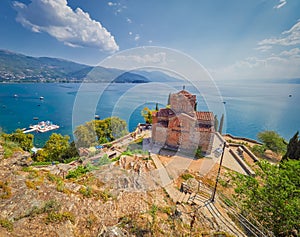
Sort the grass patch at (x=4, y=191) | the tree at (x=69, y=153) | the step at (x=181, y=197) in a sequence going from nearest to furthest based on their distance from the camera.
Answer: the grass patch at (x=4, y=191), the step at (x=181, y=197), the tree at (x=69, y=153)

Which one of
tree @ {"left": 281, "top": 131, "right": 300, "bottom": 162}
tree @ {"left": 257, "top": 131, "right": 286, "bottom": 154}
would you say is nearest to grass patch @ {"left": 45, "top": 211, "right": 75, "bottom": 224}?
tree @ {"left": 281, "top": 131, "right": 300, "bottom": 162}

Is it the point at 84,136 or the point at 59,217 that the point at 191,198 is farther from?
the point at 84,136

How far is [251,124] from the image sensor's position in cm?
4584

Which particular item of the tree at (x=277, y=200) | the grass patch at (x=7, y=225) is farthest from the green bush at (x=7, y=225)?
the tree at (x=277, y=200)

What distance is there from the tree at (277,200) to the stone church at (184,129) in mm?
8762

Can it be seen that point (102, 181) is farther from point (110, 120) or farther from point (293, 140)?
point (293, 140)

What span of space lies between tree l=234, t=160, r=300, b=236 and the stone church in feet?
28.7

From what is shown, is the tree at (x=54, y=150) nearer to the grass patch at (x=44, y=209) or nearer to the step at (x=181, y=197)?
the grass patch at (x=44, y=209)

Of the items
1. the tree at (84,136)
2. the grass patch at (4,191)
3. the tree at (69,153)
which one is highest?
the grass patch at (4,191)

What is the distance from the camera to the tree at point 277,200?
523cm

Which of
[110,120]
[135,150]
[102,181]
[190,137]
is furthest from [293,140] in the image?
[110,120]

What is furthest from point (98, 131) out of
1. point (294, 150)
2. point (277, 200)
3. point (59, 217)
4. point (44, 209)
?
point (294, 150)

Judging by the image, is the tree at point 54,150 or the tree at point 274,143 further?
the tree at point 274,143

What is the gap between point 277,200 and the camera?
18.5 ft
